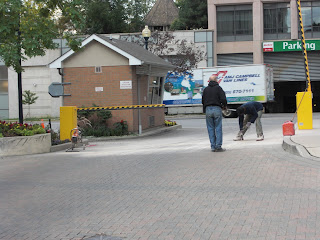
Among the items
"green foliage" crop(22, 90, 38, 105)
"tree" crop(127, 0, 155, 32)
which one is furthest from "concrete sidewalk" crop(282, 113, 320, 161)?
"tree" crop(127, 0, 155, 32)

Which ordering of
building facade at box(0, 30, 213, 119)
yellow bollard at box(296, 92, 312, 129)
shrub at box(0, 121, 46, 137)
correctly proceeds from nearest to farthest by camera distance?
shrub at box(0, 121, 46, 137) → yellow bollard at box(296, 92, 312, 129) → building facade at box(0, 30, 213, 119)

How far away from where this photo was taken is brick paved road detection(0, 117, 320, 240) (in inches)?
248

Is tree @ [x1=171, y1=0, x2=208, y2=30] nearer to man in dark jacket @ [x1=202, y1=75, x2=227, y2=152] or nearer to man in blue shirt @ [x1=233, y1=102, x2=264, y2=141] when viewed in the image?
man in blue shirt @ [x1=233, y1=102, x2=264, y2=141]

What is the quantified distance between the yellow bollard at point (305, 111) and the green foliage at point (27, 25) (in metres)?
8.47

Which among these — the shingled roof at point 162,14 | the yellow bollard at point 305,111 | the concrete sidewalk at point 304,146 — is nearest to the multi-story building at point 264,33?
the yellow bollard at point 305,111

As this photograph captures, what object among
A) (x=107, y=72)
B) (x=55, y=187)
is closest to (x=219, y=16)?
(x=107, y=72)

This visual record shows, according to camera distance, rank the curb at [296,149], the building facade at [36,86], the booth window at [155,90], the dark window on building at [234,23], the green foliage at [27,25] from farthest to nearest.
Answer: the building facade at [36,86]
the dark window on building at [234,23]
the booth window at [155,90]
the green foliage at [27,25]
the curb at [296,149]

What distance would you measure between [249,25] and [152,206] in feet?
128

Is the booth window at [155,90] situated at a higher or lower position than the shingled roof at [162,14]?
lower

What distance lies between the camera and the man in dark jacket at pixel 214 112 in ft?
44.9

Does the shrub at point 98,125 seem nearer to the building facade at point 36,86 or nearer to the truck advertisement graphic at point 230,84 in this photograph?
the truck advertisement graphic at point 230,84

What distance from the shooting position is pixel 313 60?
146 feet

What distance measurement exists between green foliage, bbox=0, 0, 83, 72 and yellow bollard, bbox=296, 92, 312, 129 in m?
8.47

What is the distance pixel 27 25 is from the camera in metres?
16.7
